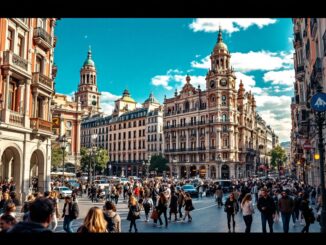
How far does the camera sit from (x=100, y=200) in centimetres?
3155

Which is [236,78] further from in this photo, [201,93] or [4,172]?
[4,172]

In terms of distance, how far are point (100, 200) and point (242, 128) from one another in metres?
64.6

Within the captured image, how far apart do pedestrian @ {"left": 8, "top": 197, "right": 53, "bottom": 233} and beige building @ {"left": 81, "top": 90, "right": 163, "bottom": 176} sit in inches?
3580

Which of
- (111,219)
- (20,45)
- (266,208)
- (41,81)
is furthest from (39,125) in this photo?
(111,219)

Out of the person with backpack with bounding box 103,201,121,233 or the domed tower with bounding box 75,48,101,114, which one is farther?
the domed tower with bounding box 75,48,101,114

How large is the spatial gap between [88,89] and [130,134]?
114 feet

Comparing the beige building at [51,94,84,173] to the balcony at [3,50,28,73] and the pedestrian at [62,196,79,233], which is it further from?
the pedestrian at [62,196,79,233]

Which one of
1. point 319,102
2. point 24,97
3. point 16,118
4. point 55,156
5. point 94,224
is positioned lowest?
point 94,224

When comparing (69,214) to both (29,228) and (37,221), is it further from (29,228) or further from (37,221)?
(29,228)

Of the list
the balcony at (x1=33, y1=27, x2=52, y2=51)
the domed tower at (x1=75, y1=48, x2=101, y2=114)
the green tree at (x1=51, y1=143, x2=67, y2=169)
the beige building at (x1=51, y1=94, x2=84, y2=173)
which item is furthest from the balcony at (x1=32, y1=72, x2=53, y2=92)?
the domed tower at (x1=75, y1=48, x2=101, y2=114)

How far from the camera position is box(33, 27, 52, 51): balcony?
2581 cm

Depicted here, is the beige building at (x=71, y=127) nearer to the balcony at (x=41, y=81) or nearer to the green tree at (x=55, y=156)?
the green tree at (x=55, y=156)

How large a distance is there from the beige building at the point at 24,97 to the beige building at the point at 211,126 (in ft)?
194

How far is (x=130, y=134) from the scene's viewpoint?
108m
